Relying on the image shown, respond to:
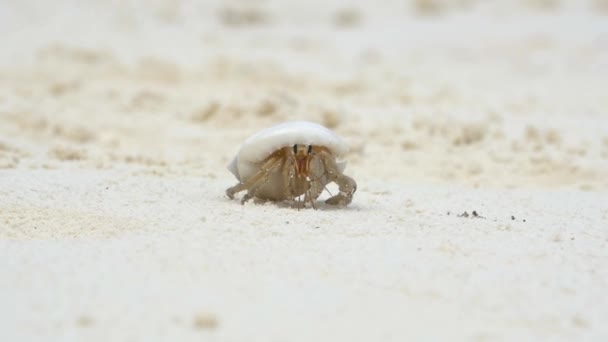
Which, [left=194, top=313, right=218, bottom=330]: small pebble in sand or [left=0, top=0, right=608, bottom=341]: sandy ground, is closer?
[left=194, top=313, right=218, bottom=330]: small pebble in sand

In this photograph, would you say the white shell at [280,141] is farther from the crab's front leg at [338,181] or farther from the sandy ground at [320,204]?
the sandy ground at [320,204]

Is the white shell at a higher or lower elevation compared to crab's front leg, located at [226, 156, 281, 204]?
higher

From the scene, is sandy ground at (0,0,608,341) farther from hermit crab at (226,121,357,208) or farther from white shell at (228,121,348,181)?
white shell at (228,121,348,181)

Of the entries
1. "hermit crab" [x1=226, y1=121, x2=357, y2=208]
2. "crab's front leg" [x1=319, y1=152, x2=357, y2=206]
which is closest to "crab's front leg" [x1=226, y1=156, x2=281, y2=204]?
"hermit crab" [x1=226, y1=121, x2=357, y2=208]

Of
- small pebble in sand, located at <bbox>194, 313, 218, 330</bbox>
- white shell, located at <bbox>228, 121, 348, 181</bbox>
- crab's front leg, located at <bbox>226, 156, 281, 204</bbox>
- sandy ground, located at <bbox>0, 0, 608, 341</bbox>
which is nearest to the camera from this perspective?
small pebble in sand, located at <bbox>194, 313, 218, 330</bbox>

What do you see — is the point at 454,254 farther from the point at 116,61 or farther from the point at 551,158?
the point at 116,61

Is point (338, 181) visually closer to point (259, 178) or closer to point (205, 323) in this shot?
A: point (259, 178)

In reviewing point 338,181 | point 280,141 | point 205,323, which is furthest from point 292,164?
point 205,323
